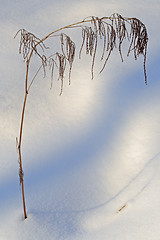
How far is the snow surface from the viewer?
161cm

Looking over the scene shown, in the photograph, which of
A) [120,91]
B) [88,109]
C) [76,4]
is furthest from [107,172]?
[76,4]

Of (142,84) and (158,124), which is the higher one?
(142,84)

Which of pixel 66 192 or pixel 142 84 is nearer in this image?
pixel 66 192

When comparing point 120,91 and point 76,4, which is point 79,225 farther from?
point 76,4

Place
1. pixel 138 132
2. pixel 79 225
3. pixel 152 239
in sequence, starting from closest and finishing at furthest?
1. pixel 152 239
2. pixel 79 225
3. pixel 138 132

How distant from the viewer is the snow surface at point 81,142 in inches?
63.3

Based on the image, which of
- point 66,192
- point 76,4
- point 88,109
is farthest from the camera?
point 76,4

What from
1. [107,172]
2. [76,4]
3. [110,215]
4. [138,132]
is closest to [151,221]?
[110,215]

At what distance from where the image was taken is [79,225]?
1.59 m

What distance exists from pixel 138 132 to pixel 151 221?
2.30 ft

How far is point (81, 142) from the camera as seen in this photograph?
2.10m

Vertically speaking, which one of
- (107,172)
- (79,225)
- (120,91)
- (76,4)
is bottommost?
(79,225)

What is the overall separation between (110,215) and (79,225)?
0.14m

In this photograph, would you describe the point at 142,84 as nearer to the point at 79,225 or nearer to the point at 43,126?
the point at 43,126
